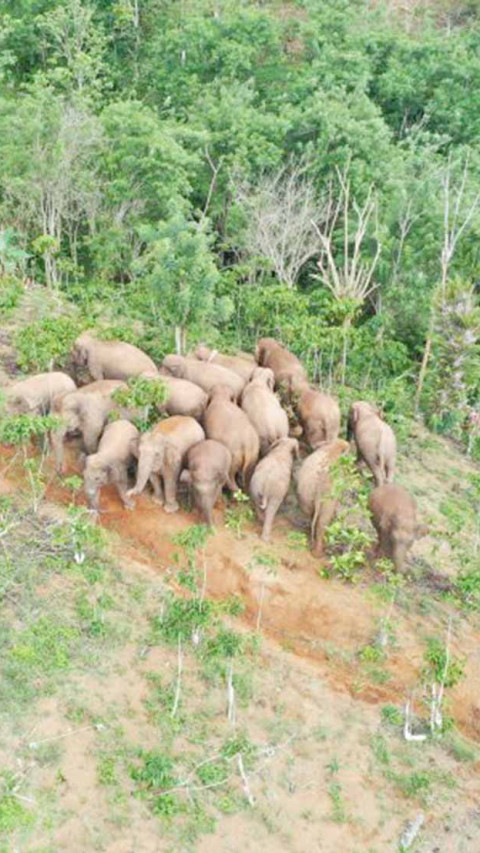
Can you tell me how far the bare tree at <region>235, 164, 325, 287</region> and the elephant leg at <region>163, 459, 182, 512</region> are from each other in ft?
22.6

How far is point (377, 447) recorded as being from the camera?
41.7ft

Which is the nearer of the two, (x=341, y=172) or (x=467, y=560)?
(x=467, y=560)

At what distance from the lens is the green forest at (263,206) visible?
15.1m

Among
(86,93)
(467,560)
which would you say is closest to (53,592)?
(467,560)

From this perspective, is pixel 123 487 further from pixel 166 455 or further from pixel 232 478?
pixel 232 478

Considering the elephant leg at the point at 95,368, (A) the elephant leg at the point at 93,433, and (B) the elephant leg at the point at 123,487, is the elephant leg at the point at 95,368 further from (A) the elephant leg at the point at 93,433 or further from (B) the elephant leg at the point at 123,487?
(B) the elephant leg at the point at 123,487

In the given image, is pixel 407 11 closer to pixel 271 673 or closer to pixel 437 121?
pixel 437 121

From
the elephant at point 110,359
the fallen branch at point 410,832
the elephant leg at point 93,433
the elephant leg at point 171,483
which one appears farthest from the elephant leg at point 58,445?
the fallen branch at point 410,832

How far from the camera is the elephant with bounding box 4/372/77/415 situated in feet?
42.0

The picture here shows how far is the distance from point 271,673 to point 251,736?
0.90 metres

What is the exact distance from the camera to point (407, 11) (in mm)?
32219

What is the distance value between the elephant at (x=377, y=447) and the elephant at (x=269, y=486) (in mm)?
1357

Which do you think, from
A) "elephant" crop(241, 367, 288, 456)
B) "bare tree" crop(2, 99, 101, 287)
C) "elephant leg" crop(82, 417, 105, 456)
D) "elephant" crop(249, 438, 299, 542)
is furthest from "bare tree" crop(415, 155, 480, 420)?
"bare tree" crop(2, 99, 101, 287)

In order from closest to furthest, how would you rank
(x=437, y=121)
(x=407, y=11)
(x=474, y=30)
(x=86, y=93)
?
(x=86, y=93) → (x=437, y=121) → (x=474, y=30) → (x=407, y=11)
